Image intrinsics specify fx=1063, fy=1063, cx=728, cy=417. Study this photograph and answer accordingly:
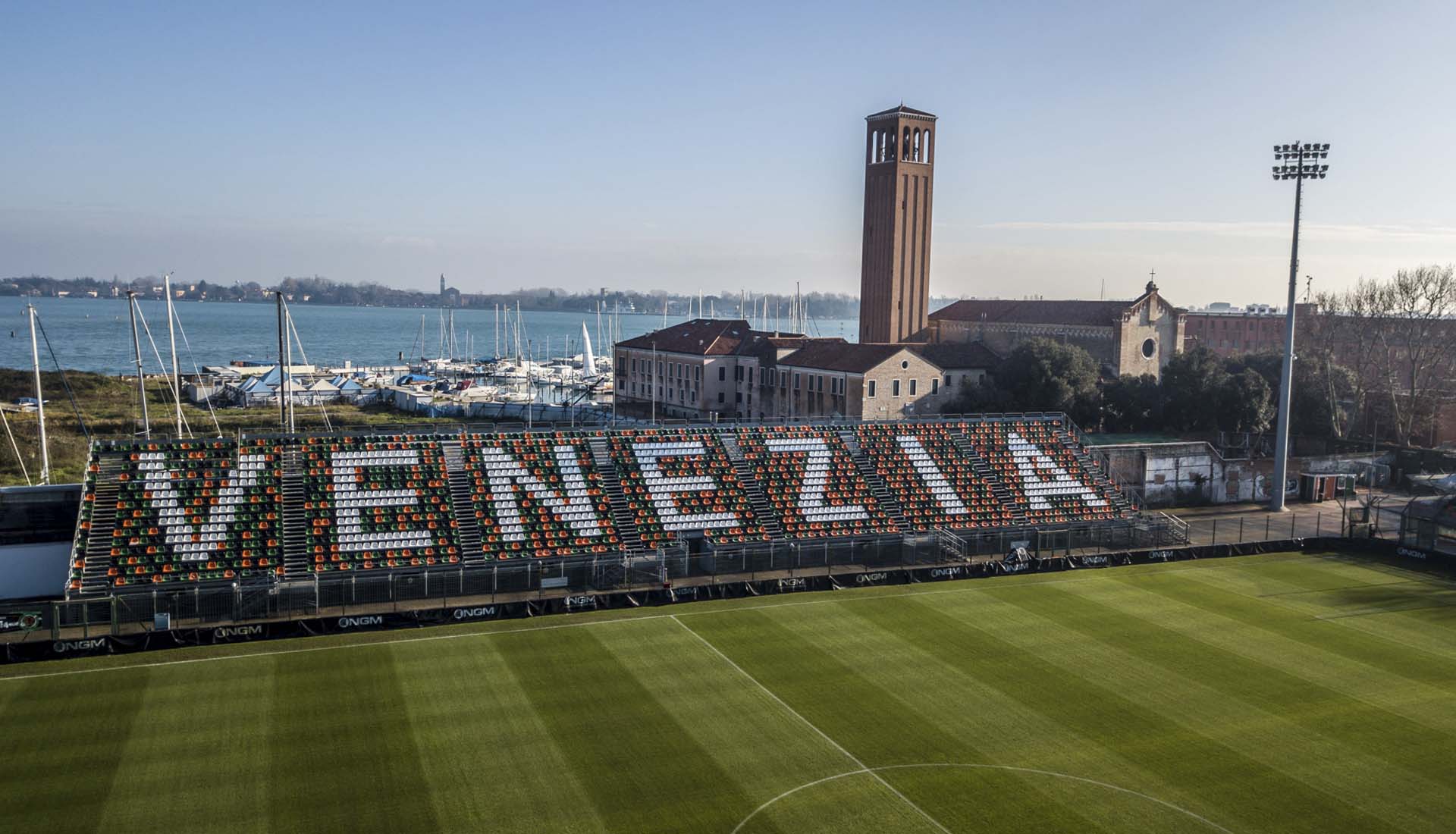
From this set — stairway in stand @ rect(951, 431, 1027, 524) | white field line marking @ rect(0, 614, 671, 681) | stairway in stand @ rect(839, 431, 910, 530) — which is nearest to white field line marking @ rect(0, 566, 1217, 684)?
white field line marking @ rect(0, 614, 671, 681)

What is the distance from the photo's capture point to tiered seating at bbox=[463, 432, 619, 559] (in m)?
40.2

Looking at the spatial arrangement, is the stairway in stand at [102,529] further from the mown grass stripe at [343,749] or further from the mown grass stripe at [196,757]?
the mown grass stripe at [343,749]

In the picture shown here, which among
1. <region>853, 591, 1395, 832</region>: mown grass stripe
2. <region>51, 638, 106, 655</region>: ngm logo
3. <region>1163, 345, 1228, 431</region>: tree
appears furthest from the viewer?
<region>1163, 345, 1228, 431</region>: tree

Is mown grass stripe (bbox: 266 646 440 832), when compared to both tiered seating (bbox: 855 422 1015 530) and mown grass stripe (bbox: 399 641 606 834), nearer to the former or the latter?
mown grass stripe (bbox: 399 641 606 834)

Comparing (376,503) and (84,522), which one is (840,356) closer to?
(376,503)

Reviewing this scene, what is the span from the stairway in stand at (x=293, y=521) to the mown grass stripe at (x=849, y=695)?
553 inches

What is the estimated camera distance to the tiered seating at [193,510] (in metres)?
35.4

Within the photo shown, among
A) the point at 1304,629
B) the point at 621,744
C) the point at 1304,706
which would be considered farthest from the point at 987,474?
the point at 621,744

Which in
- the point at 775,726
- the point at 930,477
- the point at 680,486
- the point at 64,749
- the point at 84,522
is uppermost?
the point at 930,477

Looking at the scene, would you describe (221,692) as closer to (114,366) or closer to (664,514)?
(664,514)

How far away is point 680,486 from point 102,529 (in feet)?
69.2

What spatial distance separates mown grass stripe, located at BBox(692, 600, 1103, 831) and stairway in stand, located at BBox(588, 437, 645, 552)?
25.3ft

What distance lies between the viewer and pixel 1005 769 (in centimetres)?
2288

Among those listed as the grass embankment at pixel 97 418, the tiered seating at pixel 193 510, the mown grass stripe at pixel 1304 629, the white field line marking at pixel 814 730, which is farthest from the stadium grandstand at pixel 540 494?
the grass embankment at pixel 97 418
